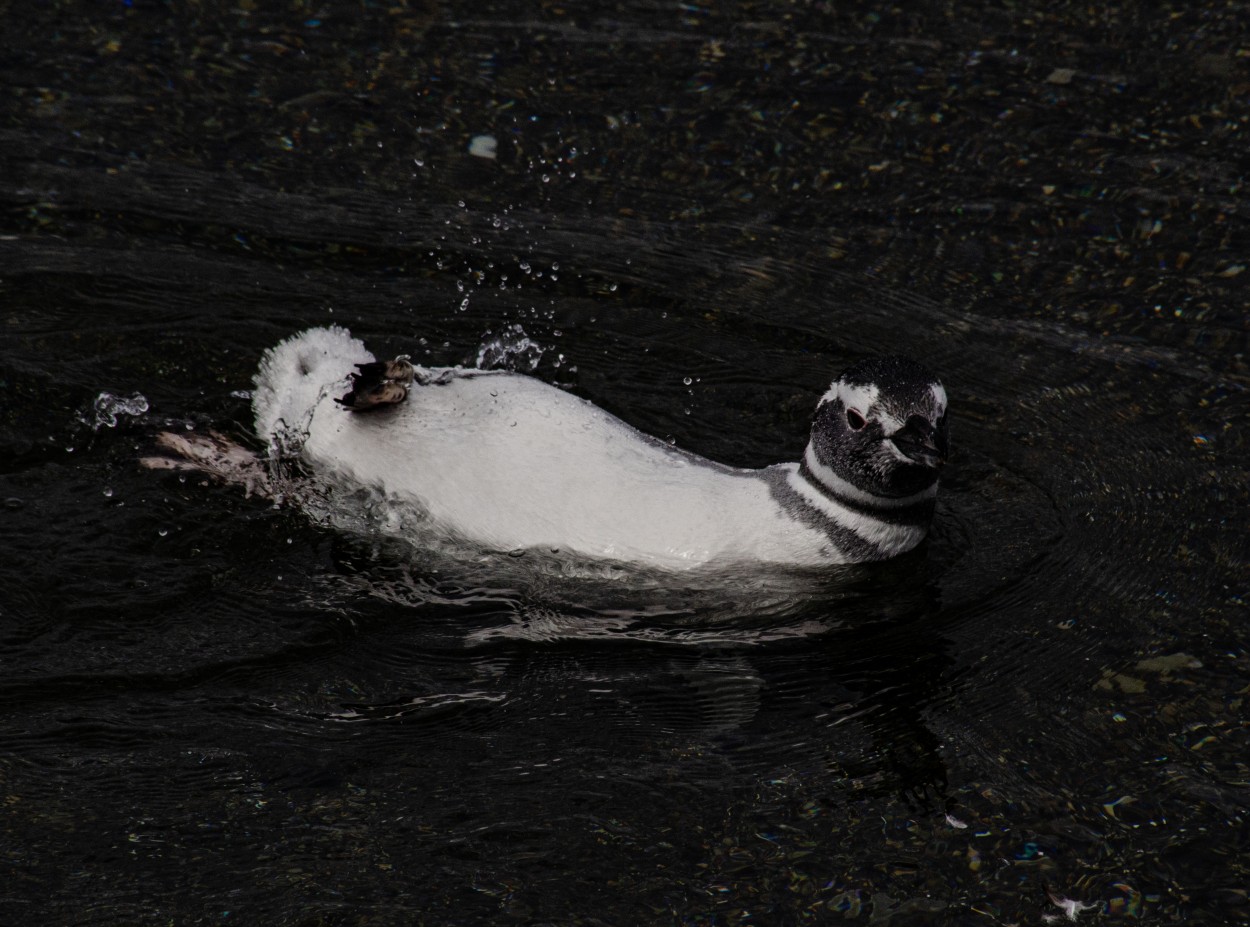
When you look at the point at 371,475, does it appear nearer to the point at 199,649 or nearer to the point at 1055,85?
the point at 199,649

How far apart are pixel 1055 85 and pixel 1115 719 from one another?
5260 mm

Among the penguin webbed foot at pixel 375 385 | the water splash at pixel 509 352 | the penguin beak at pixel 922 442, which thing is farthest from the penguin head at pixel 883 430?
the water splash at pixel 509 352

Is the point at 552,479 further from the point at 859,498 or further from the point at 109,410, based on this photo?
the point at 109,410

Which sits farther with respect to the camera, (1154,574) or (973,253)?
(973,253)

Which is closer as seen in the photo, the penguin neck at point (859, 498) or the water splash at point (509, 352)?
the penguin neck at point (859, 498)

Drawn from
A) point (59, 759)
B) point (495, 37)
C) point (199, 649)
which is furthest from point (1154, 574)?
point (495, 37)

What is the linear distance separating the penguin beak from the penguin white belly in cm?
56

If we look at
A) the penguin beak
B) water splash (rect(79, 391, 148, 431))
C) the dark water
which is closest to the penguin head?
the penguin beak

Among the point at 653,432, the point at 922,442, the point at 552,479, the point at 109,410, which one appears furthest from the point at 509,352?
the point at 922,442

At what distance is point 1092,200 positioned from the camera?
8.71 m

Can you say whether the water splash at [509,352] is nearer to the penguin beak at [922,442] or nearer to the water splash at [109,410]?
the water splash at [109,410]

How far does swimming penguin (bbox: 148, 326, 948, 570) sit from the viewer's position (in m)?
5.96

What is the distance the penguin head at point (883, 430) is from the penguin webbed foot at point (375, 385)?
5.57 ft

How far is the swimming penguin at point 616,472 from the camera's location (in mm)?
5957
